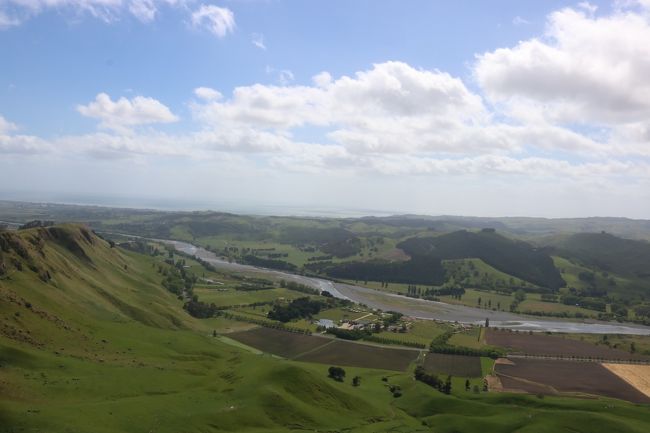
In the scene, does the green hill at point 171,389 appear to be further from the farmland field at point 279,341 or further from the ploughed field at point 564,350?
the ploughed field at point 564,350

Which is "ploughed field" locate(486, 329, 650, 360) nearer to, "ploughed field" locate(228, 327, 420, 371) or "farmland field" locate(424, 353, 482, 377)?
"farmland field" locate(424, 353, 482, 377)

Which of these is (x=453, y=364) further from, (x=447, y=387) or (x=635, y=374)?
(x=635, y=374)

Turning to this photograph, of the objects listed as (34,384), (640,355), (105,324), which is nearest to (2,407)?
(34,384)

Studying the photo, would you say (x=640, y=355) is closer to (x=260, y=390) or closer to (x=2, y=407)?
(x=260, y=390)

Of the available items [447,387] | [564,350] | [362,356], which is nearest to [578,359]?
[564,350]

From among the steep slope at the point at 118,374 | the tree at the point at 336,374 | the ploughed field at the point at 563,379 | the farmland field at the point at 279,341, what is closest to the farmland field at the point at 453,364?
the ploughed field at the point at 563,379

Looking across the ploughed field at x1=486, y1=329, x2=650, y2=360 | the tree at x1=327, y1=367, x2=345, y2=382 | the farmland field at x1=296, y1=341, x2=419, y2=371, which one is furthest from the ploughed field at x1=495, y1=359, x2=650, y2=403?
the tree at x1=327, y1=367, x2=345, y2=382
